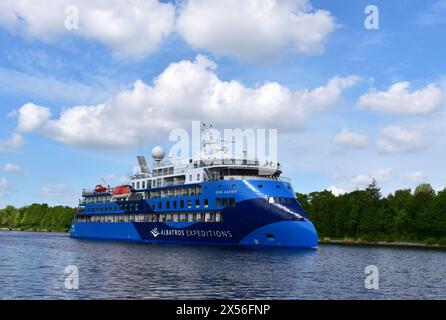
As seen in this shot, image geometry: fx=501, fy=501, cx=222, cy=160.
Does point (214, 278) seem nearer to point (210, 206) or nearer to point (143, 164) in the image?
point (210, 206)

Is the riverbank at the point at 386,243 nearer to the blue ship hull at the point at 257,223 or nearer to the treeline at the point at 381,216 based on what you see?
the treeline at the point at 381,216

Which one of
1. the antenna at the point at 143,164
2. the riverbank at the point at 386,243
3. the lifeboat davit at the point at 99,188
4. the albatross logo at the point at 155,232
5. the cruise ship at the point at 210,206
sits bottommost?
the riverbank at the point at 386,243

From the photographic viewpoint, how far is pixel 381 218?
120938 millimetres

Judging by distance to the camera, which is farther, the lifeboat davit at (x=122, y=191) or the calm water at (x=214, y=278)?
the lifeboat davit at (x=122, y=191)

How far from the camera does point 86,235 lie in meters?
111

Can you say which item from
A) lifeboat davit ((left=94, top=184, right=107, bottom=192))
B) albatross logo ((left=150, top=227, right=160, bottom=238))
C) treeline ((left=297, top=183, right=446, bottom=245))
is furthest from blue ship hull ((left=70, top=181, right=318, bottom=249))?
treeline ((left=297, top=183, right=446, bottom=245))

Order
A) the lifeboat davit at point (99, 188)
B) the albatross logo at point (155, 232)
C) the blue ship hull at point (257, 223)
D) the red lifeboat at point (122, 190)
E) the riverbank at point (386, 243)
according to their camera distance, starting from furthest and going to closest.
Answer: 1. the lifeboat davit at point (99, 188)
2. the riverbank at point (386, 243)
3. the red lifeboat at point (122, 190)
4. the albatross logo at point (155, 232)
5. the blue ship hull at point (257, 223)

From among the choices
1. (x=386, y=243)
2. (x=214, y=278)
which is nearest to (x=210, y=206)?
(x=214, y=278)

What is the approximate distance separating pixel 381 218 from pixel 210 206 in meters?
64.1

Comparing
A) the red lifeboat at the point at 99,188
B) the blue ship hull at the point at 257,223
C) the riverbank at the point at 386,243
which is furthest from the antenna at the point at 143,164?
the riverbank at the point at 386,243

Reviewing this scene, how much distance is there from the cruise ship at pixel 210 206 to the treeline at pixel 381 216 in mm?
51858

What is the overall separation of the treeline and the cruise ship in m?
51.9

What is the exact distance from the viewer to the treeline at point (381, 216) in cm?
10981
